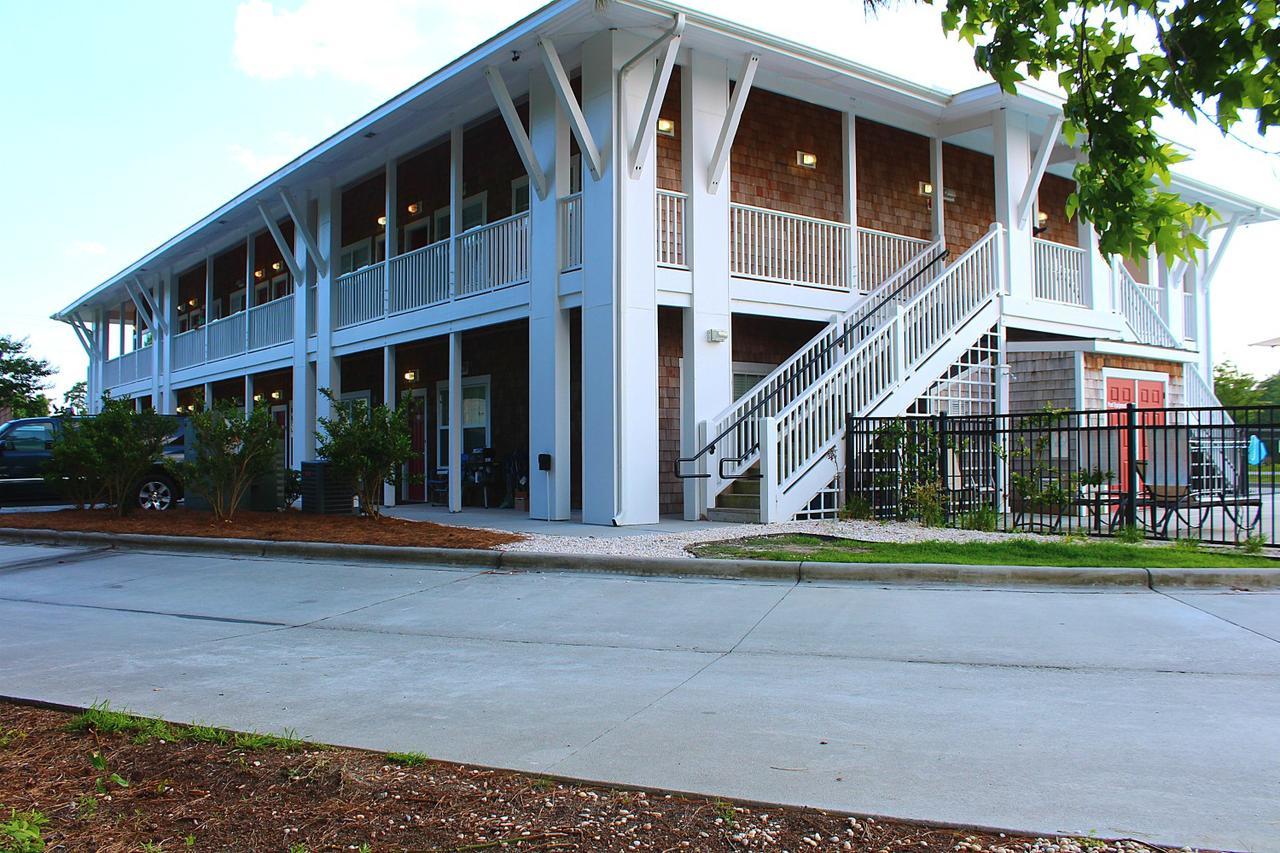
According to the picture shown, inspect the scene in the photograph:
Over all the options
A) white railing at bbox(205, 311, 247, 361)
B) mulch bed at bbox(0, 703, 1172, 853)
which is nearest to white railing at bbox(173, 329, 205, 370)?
white railing at bbox(205, 311, 247, 361)

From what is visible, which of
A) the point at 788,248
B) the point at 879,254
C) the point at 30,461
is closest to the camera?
the point at 788,248

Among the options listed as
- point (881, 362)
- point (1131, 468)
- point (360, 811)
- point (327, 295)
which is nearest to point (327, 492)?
point (327, 295)

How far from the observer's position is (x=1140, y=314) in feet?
60.9

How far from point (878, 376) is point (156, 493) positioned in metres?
12.2

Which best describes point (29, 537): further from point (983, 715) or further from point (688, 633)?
point (983, 715)

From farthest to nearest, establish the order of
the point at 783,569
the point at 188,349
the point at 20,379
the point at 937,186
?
the point at 20,379, the point at 188,349, the point at 937,186, the point at 783,569

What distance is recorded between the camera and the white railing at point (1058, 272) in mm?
16594

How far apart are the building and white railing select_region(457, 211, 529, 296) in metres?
0.05

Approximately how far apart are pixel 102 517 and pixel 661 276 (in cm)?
917

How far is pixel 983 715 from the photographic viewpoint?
14.4 ft

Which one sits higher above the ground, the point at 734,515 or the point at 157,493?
the point at 157,493

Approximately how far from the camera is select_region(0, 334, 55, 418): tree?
142ft

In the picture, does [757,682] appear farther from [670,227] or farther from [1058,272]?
[1058,272]

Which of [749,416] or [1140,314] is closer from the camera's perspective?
[749,416]
